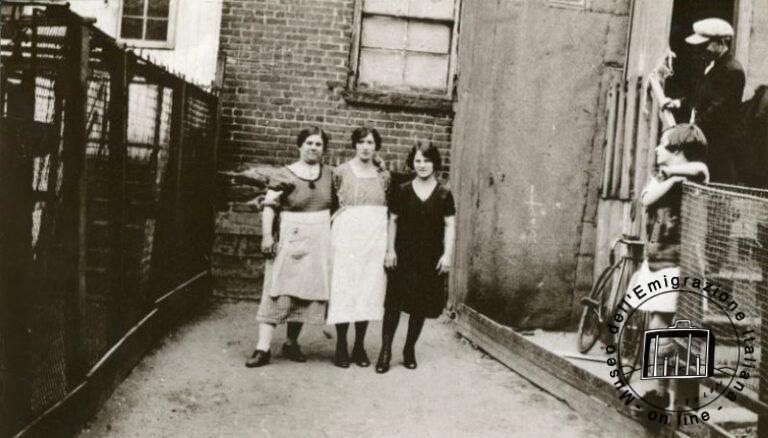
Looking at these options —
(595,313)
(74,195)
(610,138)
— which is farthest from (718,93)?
(74,195)

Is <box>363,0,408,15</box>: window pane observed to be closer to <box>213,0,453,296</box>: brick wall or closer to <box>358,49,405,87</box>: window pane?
<box>213,0,453,296</box>: brick wall

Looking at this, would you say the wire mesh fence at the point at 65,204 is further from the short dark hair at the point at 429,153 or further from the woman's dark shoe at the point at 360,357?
the short dark hair at the point at 429,153

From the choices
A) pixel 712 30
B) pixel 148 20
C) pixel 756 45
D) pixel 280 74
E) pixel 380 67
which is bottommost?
pixel 280 74

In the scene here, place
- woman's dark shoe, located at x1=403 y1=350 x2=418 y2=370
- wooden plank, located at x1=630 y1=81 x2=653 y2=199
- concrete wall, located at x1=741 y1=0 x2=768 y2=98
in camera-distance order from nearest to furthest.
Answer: woman's dark shoe, located at x1=403 y1=350 x2=418 y2=370 → wooden plank, located at x1=630 y1=81 x2=653 y2=199 → concrete wall, located at x1=741 y1=0 x2=768 y2=98

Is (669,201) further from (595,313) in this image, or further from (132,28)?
(132,28)

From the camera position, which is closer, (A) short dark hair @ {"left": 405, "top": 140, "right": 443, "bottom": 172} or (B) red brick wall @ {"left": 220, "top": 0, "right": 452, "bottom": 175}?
(A) short dark hair @ {"left": 405, "top": 140, "right": 443, "bottom": 172}

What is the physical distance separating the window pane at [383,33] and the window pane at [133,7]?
2595mm

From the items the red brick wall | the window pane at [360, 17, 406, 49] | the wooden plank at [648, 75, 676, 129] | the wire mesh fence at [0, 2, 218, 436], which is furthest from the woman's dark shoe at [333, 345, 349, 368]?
the window pane at [360, 17, 406, 49]

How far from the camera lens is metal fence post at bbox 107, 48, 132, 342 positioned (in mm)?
4277

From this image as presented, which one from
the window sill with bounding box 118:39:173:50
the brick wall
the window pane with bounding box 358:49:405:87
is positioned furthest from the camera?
the window sill with bounding box 118:39:173:50

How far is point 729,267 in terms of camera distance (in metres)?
3.79

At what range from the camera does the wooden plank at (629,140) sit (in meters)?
6.03

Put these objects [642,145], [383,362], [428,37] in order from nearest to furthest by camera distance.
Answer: [383,362]
[642,145]
[428,37]

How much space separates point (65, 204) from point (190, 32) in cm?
502
